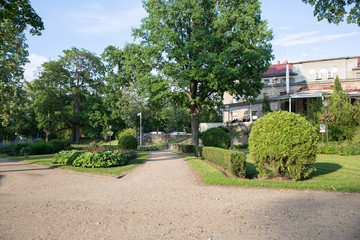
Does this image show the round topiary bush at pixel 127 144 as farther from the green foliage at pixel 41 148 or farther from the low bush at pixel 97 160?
the low bush at pixel 97 160

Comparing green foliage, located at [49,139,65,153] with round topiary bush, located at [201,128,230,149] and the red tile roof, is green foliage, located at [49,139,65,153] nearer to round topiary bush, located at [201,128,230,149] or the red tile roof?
round topiary bush, located at [201,128,230,149]

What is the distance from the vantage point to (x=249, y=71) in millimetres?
23766

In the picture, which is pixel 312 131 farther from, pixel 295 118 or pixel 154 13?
pixel 154 13

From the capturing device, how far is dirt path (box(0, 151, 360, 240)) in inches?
161

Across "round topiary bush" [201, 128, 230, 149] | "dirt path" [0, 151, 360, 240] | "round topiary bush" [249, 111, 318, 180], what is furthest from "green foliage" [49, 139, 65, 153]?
"round topiary bush" [249, 111, 318, 180]

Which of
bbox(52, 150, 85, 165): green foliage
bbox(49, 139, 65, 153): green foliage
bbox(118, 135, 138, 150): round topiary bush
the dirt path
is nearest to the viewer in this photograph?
the dirt path

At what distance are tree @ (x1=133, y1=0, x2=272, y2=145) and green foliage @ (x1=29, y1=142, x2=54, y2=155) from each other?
41.4 ft

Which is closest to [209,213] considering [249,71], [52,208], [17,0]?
[52,208]

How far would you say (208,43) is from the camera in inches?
859

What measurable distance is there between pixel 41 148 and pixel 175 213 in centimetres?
2196

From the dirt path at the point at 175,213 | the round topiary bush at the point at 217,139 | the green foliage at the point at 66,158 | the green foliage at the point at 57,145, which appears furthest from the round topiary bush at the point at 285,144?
the green foliage at the point at 57,145

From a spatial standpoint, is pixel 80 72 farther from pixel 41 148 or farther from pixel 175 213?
pixel 175 213

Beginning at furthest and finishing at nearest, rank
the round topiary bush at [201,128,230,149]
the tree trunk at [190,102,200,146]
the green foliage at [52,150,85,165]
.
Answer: the tree trunk at [190,102,200,146]
the round topiary bush at [201,128,230,149]
the green foliage at [52,150,85,165]

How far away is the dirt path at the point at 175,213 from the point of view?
409 centimetres
